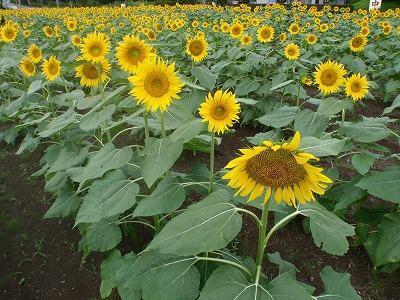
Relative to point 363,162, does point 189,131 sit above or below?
above

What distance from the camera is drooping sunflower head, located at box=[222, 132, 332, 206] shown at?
1.44m

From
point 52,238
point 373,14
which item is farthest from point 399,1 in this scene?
point 52,238

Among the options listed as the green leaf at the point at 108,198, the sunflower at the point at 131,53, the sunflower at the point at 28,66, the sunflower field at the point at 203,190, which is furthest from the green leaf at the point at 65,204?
the sunflower at the point at 28,66

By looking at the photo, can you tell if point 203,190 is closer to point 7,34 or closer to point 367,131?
point 367,131

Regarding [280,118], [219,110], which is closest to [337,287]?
[219,110]

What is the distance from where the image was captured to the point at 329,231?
1739 mm

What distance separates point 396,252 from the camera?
91.9 inches

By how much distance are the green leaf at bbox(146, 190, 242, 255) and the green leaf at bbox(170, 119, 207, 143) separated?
1.20 feet

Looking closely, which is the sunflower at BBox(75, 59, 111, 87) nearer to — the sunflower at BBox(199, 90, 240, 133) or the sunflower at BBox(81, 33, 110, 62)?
the sunflower at BBox(81, 33, 110, 62)

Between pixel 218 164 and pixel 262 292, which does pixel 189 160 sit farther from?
pixel 262 292

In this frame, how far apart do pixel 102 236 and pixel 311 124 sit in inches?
68.9

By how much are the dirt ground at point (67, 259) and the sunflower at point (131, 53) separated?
1427 millimetres

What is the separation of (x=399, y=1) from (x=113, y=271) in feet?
105

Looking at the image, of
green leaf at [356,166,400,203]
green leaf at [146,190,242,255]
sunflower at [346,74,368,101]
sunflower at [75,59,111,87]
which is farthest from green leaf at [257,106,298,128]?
green leaf at [146,190,242,255]
